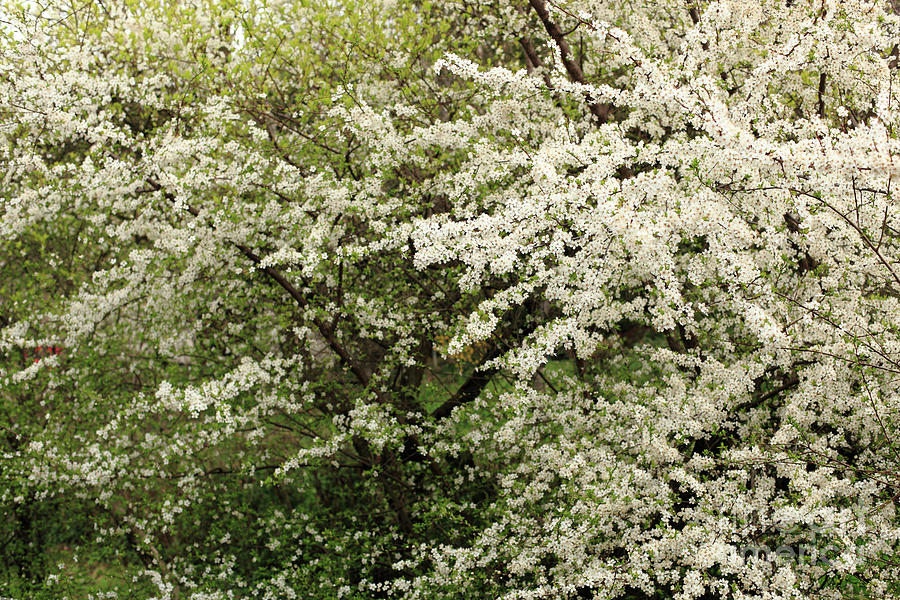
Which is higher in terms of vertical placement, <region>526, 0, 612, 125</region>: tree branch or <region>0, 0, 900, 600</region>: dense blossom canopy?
<region>526, 0, 612, 125</region>: tree branch

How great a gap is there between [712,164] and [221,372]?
21.3ft

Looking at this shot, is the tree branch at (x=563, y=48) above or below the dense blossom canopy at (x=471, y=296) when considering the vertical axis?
above

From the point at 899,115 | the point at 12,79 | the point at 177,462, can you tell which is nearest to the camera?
the point at 899,115

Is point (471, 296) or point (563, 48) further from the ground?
point (563, 48)

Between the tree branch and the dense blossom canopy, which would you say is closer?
the dense blossom canopy

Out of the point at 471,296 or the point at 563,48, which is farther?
the point at 471,296

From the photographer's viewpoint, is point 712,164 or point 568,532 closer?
point 712,164

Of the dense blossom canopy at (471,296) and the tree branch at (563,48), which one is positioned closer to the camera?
the dense blossom canopy at (471,296)

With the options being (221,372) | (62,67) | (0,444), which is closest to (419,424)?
(221,372)

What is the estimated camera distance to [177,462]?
9.20 meters

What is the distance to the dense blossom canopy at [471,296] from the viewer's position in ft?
17.4

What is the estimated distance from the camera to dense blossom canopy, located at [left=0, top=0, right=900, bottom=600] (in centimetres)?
529

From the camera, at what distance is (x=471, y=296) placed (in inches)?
356

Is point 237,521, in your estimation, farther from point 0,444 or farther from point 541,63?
point 541,63
